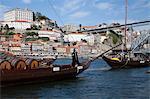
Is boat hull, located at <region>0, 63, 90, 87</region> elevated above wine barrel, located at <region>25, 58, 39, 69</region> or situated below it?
below

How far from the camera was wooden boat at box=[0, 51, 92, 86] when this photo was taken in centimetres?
2325

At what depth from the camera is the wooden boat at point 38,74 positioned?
915 inches

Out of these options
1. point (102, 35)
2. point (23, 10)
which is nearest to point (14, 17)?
point (23, 10)

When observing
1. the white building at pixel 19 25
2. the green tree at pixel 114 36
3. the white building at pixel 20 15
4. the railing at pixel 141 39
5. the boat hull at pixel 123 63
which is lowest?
the boat hull at pixel 123 63

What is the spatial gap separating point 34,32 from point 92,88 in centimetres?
14500

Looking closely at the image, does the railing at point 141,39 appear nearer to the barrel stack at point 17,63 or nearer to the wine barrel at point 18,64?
the barrel stack at point 17,63

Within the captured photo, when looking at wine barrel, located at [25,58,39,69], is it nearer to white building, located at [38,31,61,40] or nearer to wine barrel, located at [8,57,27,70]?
wine barrel, located at [8,57,27,70]

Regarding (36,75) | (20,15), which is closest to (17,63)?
→ (36,75)

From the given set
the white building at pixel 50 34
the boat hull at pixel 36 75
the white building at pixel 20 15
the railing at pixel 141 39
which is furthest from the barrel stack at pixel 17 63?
the white building at pixel 20 15

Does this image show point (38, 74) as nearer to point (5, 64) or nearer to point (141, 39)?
point (5, 64)

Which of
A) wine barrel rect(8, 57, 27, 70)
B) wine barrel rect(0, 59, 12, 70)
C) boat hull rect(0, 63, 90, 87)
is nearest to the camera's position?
boat hull rect(0, 63, 90, 87)

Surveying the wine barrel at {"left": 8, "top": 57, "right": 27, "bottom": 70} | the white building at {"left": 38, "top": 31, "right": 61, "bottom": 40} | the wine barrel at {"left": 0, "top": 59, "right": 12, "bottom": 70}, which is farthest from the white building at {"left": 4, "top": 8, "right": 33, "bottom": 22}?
the wine barrel at {"left": 0, "top": 59, "right": 12, "bottom": 70}

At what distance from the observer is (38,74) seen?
25453mm

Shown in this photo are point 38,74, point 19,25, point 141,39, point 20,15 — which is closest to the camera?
point 38,74
